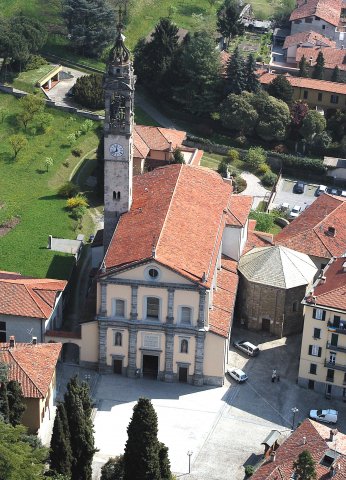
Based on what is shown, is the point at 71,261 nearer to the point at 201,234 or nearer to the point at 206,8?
the point at 201,234

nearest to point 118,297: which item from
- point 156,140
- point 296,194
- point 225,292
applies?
point 225,292

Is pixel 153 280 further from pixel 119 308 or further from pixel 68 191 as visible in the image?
pixel 68 191

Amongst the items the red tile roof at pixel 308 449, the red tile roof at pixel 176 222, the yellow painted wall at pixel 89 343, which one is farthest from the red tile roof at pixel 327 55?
the red tile roof at pixel 308 449

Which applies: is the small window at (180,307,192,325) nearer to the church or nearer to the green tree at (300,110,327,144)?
the church

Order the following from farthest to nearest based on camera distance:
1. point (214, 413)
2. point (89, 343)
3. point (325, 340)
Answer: point (89, 343) < point (325, 340) < point (214, 413)

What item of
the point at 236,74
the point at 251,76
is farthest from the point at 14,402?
Result: the point at 251,76

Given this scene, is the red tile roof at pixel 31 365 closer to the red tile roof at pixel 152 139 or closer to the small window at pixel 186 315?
the small window at pixel 186 315
